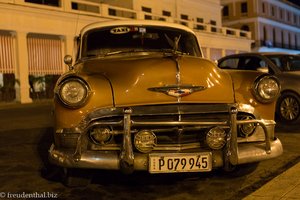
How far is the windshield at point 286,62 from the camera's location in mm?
9945

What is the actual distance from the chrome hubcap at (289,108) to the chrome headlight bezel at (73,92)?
20.1ft

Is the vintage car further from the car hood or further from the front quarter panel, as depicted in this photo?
the car hood

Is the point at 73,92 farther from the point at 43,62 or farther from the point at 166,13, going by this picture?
the point at 166,13

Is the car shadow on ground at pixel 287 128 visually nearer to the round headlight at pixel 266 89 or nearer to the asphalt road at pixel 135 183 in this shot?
the asphalt road at pixel 135 183

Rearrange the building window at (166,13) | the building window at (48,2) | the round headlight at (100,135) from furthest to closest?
the building window at (166,13), the building window at (48,2), the round headlight at (100,135)

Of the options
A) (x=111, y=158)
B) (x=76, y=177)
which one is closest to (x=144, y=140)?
(x=111, y=158)

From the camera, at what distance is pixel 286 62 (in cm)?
1007

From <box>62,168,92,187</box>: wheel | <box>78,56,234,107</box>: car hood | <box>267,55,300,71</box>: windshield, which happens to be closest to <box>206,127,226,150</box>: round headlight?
<box>78,56,234,107</box>: car hood

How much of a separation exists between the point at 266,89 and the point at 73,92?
2029 millimetres

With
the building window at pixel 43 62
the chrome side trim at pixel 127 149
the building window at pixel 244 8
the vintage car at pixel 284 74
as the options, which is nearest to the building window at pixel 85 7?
the building window at pixel 43 62

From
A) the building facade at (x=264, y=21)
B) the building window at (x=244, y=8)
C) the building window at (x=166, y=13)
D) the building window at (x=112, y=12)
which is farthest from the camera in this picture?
the building window at (x=244, y=8)

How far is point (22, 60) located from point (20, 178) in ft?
55.3

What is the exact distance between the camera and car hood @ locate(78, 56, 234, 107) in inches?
176

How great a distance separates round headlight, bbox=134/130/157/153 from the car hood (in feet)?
1.02
